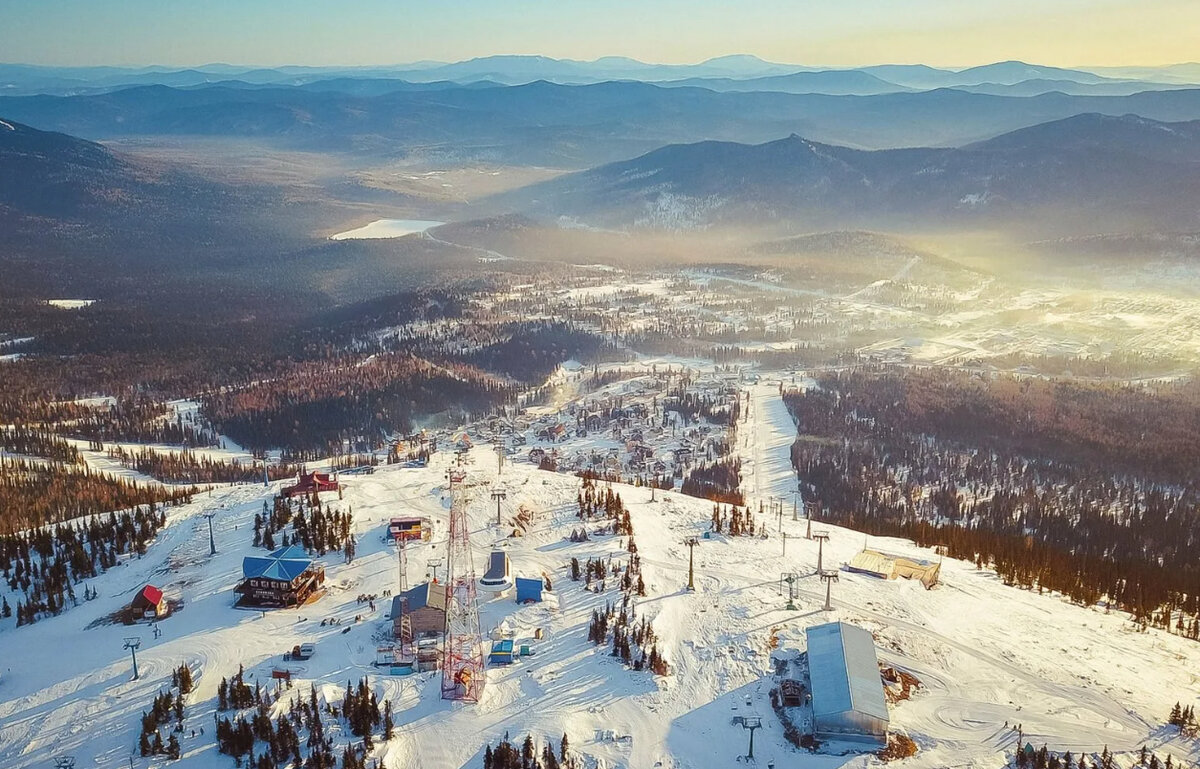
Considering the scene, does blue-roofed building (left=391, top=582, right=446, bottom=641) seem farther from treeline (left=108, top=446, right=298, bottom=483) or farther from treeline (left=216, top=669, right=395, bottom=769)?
treeline (left=108, top=446, right=298, bottom=483)

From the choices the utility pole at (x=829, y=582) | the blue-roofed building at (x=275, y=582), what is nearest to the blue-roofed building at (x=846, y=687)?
the utility pole at (x=829, y=582)

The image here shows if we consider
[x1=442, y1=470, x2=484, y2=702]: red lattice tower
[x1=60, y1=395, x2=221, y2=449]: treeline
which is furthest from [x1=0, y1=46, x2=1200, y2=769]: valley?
[x1=60, y1=395, x2=221, y2=449]: treeline

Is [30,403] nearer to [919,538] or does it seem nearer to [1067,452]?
[919,538]

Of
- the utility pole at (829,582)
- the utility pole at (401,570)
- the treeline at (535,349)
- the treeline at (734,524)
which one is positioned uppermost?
the utility pole at (401,570)

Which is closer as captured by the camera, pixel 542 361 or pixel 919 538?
pixel 919 538

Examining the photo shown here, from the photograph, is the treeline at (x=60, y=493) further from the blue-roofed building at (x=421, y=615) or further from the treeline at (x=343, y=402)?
the blue-roofed building at (x=421, y=615)

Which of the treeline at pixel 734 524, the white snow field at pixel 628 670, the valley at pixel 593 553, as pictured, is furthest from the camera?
the treeline at pixel 734 524

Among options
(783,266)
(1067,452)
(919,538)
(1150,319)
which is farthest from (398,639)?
(783,266)
